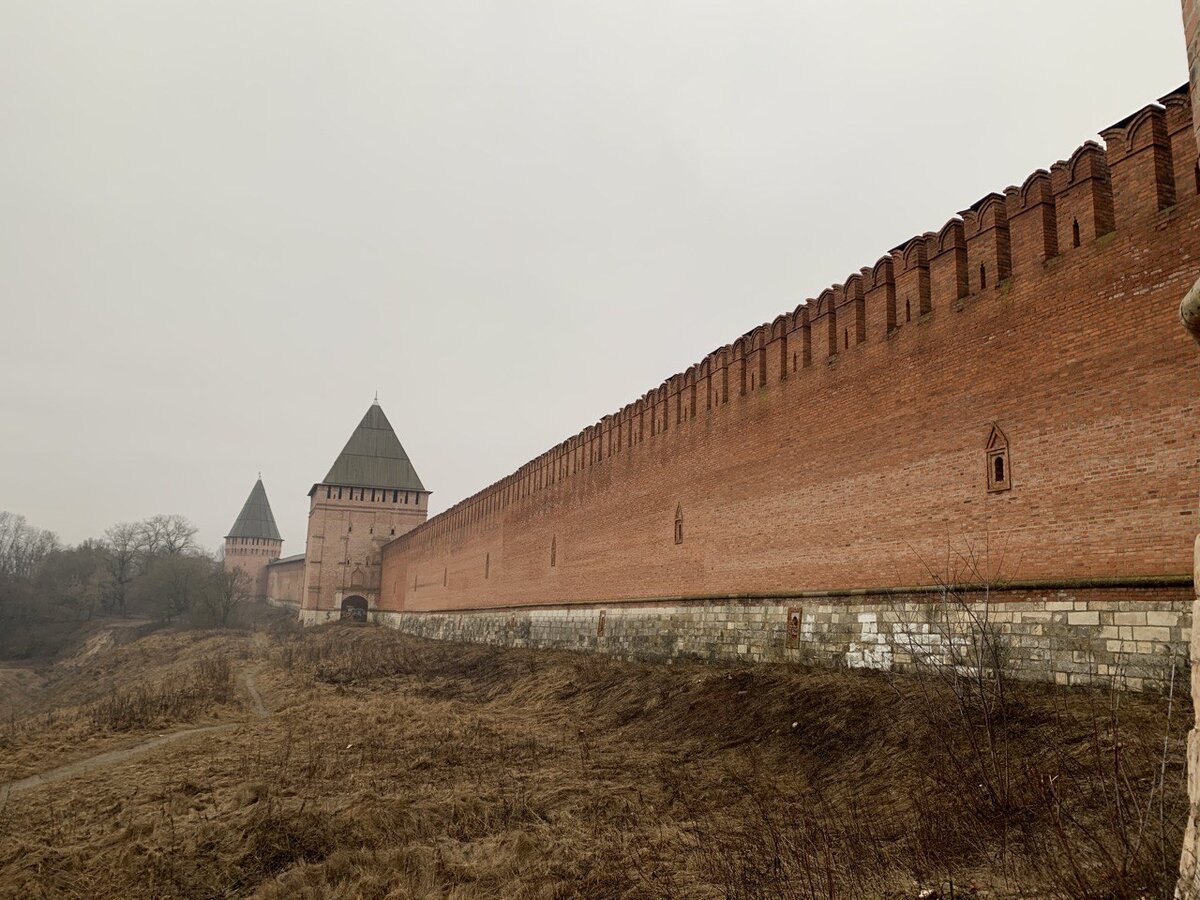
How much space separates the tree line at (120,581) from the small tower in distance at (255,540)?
357 centimetres

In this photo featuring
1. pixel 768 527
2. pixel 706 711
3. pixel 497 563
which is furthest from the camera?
pixel 497 563

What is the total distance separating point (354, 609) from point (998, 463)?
41675 mm

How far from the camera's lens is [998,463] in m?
8.96

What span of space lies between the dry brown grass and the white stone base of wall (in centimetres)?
35

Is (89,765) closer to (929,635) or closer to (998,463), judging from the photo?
(929,635)

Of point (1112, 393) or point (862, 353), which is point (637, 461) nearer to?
point (862, 353)

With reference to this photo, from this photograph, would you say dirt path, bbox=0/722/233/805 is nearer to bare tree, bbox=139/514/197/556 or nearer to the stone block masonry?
the stone block masonry

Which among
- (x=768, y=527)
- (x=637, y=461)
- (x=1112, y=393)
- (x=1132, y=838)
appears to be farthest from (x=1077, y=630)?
(x=637, y=461)

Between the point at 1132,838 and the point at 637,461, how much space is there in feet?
45.6

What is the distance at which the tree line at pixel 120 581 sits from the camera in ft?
155

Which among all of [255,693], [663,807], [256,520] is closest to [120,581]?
[256,520]

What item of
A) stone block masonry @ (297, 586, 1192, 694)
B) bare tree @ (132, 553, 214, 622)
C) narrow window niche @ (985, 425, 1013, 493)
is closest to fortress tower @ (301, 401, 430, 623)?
bare tree @ (132, 553, 214, 622)

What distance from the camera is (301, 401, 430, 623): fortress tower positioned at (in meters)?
45.6

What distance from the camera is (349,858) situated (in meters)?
6.56
